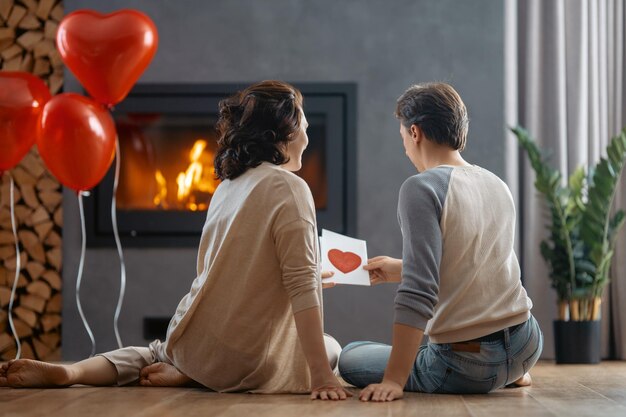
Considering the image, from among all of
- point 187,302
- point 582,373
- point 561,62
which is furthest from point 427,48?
point 187,302

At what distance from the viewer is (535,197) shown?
4.09 metres

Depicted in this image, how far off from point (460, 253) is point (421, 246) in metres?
0.11

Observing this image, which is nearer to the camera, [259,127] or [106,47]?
[259,127]

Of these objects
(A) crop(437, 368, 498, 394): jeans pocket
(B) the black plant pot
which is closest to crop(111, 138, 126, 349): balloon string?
(B) the black plant pot

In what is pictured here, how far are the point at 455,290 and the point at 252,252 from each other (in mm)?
485

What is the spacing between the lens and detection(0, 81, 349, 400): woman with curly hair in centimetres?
206

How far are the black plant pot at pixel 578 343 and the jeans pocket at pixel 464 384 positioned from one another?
1.66 metres

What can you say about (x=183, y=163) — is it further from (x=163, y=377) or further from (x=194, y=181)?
(x=163, y=377)

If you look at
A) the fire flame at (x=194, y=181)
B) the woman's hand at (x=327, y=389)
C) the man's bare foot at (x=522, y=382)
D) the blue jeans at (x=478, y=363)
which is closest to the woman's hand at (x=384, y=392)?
the woman's hand at (x=327, y=389)

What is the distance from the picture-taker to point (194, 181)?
397cm

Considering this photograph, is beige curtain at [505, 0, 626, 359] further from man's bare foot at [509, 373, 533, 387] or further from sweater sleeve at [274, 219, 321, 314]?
sweater sleeve at [274, 219, 321, 314]

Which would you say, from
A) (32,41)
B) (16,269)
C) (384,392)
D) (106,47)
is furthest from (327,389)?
(32,41)

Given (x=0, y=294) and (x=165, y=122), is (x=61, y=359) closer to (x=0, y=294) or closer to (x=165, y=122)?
(x=0, y=294)

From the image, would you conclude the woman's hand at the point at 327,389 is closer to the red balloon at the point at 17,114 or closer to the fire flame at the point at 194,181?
the red balloon at the point at 17,114
